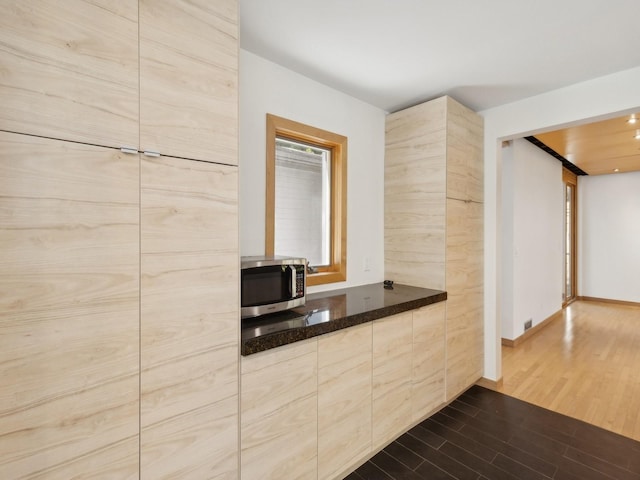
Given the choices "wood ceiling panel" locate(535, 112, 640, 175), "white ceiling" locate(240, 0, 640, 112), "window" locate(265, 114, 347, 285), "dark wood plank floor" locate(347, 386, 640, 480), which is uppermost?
"wood ceiling panel" locate(535, 112, 640, 175)

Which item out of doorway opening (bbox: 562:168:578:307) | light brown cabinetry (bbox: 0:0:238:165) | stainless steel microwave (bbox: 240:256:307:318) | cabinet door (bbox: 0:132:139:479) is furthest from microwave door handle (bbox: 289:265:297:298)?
doorway opening (bbox: 562:168:578:307)

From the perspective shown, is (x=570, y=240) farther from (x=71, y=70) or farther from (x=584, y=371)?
(x=71, y=70)

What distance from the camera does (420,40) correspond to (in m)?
1.92

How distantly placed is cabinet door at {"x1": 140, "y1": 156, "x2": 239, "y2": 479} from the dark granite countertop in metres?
Answer: 0.17

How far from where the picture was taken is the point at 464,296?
107 inches

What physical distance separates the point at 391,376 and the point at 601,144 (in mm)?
4475

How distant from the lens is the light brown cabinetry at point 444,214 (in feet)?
8.32

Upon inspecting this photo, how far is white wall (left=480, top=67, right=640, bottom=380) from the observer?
228cm

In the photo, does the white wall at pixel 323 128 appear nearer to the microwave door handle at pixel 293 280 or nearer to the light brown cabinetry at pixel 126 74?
the microwave door handle at pixel 293 280

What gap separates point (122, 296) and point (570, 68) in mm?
3060

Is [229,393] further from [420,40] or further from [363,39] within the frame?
[420,40]

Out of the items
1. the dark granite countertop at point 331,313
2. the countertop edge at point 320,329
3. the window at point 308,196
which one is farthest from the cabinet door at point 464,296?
the window at point 308,196

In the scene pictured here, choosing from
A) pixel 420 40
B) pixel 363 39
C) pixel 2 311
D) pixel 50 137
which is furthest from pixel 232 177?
pixel 420 40

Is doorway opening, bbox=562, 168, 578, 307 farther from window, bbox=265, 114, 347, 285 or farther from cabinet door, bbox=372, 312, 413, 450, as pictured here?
window, bbox=265, 114, 347, 285
